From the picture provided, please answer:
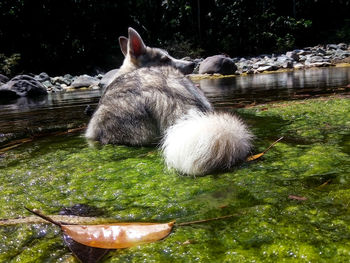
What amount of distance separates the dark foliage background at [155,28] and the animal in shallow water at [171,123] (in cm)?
1641

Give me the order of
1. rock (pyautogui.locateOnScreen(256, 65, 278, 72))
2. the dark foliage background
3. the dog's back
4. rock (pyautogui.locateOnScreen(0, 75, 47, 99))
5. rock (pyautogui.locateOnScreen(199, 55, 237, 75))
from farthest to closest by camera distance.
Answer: the dark foliage background < rock (pyautogui.locateOnScreen(256, 65, 278, 72)) < rock (pyautogui.locateOnScreen(199, 55, 237, 75)) < rock (pyautogui.locateOnScreen(0, 75, 47, 99)) < the dog's back

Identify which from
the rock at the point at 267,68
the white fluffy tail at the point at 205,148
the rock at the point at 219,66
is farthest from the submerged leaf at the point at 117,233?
the rock at the point at 267,68

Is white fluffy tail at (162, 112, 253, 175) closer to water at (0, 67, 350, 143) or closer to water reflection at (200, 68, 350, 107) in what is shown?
water at (0, 67, 350, 143)

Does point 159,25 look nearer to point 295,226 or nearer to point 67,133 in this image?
point 67,133

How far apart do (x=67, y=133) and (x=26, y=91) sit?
26.7 feet

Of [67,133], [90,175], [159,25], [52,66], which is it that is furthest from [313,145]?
[159,25]

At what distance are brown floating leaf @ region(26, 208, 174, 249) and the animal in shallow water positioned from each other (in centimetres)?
51

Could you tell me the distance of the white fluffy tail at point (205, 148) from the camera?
4.67 ft

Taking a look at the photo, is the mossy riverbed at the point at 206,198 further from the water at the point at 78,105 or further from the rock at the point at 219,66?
the rock at the point at 219,66

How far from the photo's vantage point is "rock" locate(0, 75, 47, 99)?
9373 mm

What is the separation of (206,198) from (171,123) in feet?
3.21

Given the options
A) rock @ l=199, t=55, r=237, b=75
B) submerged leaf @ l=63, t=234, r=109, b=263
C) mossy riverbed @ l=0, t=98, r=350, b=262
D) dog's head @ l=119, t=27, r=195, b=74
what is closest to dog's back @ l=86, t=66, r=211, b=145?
mossy riverbed @ l=0, t=98, r=350, b=262

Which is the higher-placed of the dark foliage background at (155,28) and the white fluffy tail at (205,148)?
the dark foliage background at (155,28)

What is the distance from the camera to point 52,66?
65.2 ft
